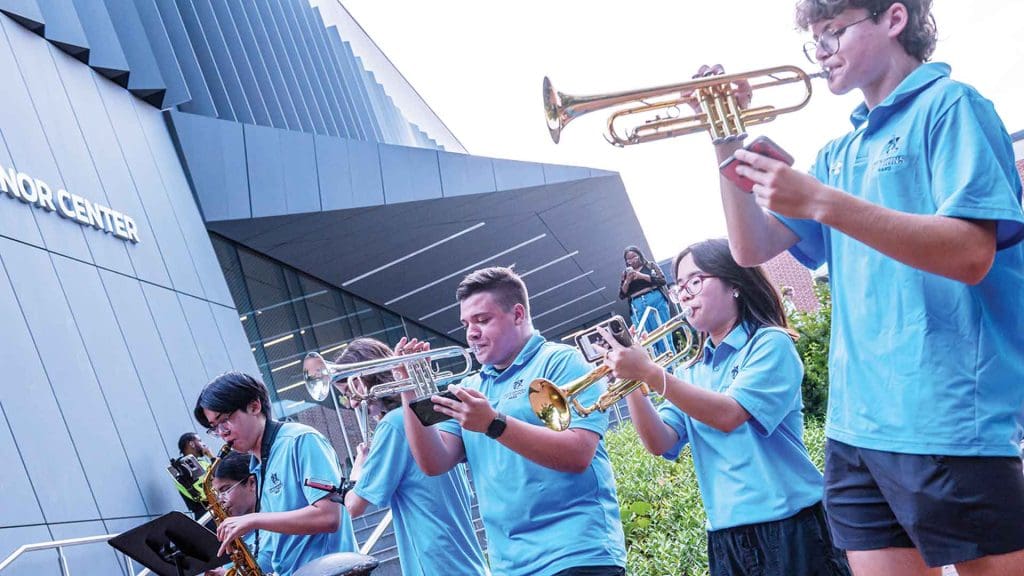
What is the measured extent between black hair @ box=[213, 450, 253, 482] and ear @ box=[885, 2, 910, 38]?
422 centimetres

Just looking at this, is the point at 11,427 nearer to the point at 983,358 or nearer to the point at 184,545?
the point at 184,545

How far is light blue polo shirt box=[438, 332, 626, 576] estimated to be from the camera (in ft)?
11.6

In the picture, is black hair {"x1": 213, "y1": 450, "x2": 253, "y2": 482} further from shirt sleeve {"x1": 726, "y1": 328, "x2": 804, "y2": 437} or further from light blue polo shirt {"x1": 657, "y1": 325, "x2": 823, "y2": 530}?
shirt sleeve {"x1": 726, "y1": 328, "x2": 804, "y2": 437}

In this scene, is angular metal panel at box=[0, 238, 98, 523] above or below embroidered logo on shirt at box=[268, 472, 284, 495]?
above

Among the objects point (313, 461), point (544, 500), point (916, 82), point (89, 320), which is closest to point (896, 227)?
point (916, 82)

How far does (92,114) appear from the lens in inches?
461

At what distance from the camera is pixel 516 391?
12.8 feet

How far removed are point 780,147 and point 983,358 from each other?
63 cm

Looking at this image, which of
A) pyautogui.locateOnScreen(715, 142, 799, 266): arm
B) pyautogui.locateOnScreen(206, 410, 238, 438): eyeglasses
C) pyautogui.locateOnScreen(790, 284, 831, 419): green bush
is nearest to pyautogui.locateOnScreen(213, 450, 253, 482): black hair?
pyautogui.locateOnScreen(206, 410, 238, 438): eyeglasses

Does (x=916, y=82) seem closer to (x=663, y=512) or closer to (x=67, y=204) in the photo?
(x=663, y=512)

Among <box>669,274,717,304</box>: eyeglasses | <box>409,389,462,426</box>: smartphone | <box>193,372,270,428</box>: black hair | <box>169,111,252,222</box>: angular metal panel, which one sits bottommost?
<box>409,389,462,426</box>: smartphone

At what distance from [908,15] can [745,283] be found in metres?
1.44

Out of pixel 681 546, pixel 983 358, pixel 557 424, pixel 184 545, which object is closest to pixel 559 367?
pixel 557 424

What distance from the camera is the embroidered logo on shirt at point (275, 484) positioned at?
4645 mm
